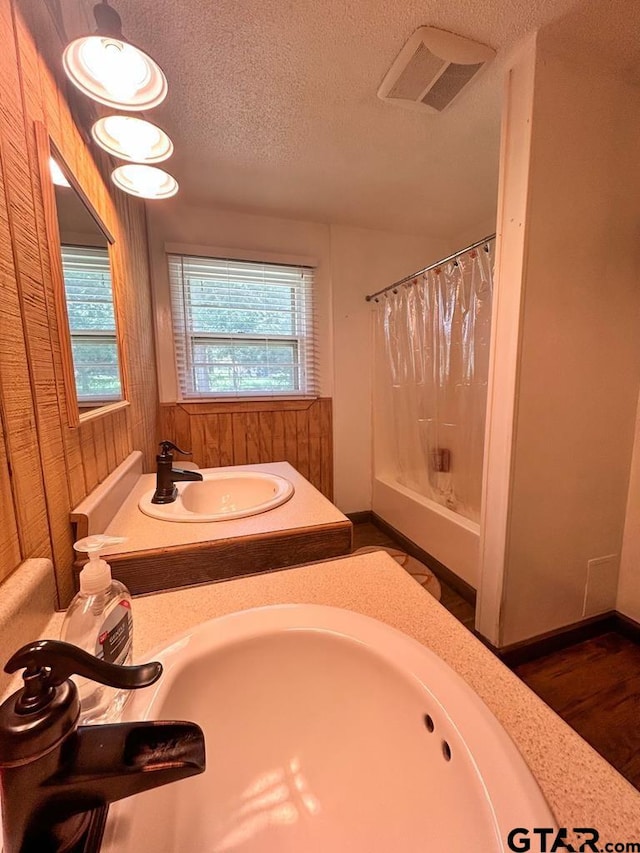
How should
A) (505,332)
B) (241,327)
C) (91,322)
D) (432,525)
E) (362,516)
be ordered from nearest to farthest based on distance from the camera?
1. (91,322)
2. (505,332)
3. (432,525)
4. (241,327)
5. (362,516)

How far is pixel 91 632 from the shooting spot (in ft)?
1.50

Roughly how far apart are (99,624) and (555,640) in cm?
179

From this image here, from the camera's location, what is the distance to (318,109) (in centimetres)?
138

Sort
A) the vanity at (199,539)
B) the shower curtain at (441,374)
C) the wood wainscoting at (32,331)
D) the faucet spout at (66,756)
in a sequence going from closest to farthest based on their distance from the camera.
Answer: the faucet spout at (66,756), the wood wainscoting at (32,331), the vanity at (199,539), the shower curtain at (441,374)

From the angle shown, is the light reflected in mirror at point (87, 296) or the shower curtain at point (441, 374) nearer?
the light reflected in mirror at point (87, 296)

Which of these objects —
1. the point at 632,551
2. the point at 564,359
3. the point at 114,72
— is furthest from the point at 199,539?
the point at 632,551

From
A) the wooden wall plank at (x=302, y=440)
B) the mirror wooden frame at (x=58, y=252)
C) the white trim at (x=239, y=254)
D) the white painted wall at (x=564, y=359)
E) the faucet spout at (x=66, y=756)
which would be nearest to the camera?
the faucet spout at (x=66, y=756)

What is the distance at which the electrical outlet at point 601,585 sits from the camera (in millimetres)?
1522

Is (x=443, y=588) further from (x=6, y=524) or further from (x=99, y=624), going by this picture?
(x=6, y=524)

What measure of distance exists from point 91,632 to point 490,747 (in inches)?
19.6

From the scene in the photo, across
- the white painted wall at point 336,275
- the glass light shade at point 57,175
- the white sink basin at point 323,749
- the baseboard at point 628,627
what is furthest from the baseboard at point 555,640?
the glass light shade at point 57,175

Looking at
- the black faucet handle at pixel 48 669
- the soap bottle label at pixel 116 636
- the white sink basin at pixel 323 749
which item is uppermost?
the black faucet handle at pixel 48 669

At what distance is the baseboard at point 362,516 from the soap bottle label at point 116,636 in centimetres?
236

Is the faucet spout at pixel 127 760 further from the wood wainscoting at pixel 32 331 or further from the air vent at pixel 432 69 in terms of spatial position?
the air vent at pixel 432 69
